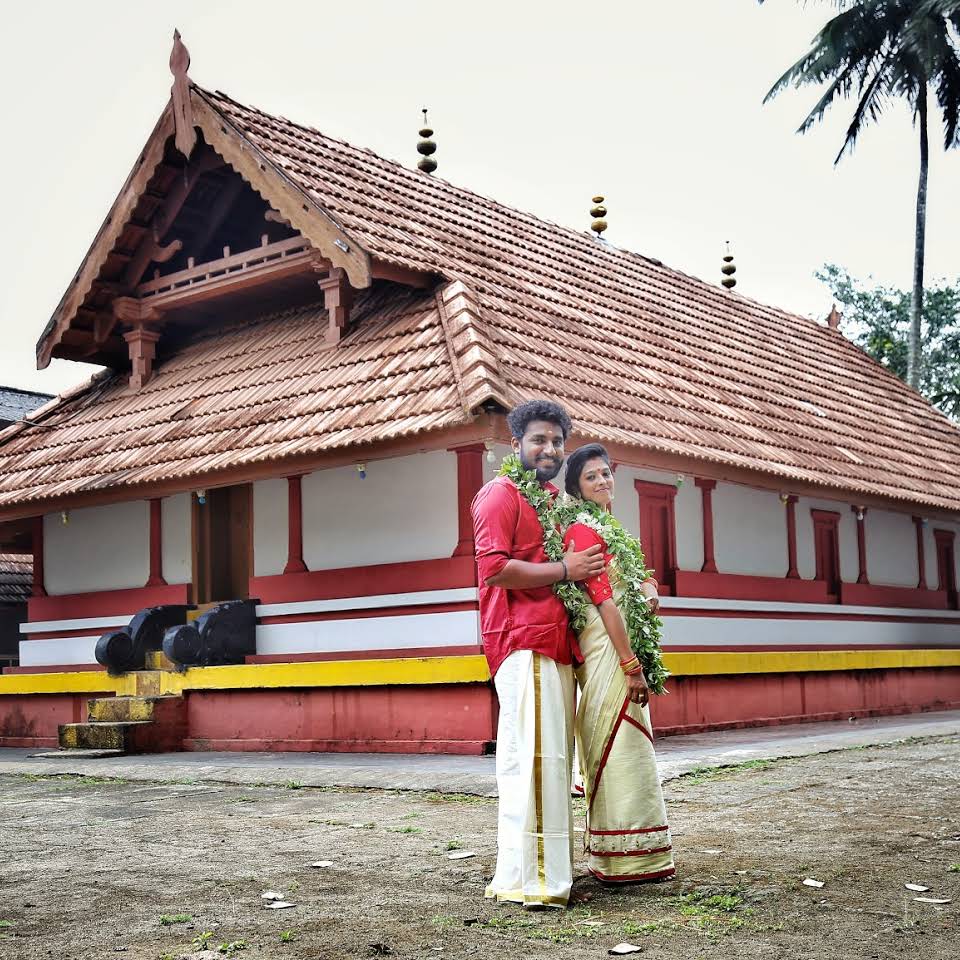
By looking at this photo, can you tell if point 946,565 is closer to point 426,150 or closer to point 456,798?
point 426,150

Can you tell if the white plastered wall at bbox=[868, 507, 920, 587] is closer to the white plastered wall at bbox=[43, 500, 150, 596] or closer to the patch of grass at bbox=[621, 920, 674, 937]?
the white plastered wall at bbox=[43, 500, 150, 596]

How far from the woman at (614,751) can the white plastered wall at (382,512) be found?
7.02 m

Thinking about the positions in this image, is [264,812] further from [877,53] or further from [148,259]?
[877,53]

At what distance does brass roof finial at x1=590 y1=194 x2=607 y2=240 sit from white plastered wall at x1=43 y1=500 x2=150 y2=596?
9.26 metres

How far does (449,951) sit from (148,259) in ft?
40.4

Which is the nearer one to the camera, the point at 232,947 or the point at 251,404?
the point at 232,947

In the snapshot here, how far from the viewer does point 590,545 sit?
5.30 meters

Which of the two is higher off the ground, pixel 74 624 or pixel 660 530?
pixel 660 530

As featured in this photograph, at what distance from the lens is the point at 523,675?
513 cm

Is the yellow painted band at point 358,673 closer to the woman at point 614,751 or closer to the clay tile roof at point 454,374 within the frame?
the clay tile roof at point 454,374

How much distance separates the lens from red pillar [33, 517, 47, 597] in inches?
645

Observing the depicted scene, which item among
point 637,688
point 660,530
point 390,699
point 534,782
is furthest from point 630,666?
point 660,530

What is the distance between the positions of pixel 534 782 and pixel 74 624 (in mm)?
11869

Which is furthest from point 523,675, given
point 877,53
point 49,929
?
point 877,53
